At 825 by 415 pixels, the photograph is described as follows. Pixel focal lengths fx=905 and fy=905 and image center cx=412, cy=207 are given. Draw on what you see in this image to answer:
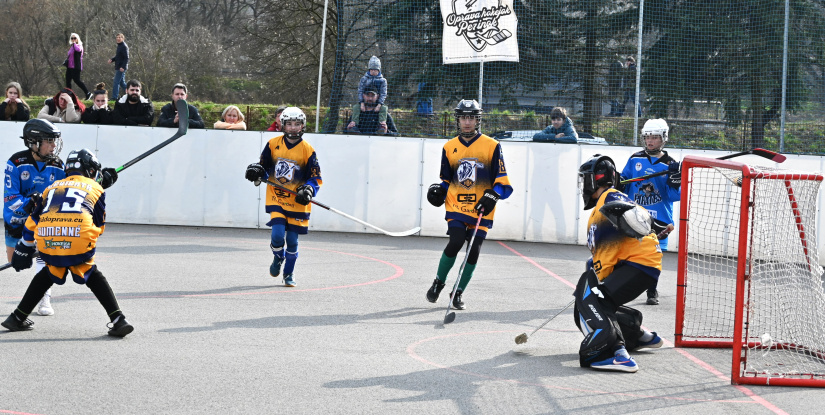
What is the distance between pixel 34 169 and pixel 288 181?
265 centimetres

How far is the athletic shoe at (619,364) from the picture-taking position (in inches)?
235

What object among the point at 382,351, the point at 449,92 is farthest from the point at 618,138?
the point at 382,351

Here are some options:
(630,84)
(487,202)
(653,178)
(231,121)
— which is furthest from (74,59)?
(653,178)

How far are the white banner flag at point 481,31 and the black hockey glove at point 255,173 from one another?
20.9ft

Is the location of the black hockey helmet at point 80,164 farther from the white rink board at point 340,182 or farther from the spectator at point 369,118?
the spectator at point 369,118

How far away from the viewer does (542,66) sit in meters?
14.7

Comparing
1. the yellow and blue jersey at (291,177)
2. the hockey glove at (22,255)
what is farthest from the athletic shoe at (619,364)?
the hockey glove at (22,255)

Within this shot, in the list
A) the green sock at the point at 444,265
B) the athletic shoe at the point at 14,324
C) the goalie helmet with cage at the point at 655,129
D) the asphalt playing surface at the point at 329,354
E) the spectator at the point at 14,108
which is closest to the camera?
the asphalt playing surface at the point at 329,354

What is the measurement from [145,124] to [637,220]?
411 inches

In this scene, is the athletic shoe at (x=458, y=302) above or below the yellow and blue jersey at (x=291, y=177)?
below

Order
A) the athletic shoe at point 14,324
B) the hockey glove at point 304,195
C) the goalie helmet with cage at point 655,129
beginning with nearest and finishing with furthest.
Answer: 1. the athletic shoe at point 14,324
2. the goalie helmet with cage at point 655,129
3. the hockey glove at point 304,195

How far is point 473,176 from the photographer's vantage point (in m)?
8.31

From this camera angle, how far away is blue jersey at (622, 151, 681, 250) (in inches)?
351

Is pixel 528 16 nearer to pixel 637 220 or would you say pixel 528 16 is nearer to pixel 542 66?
pixel 542 66
